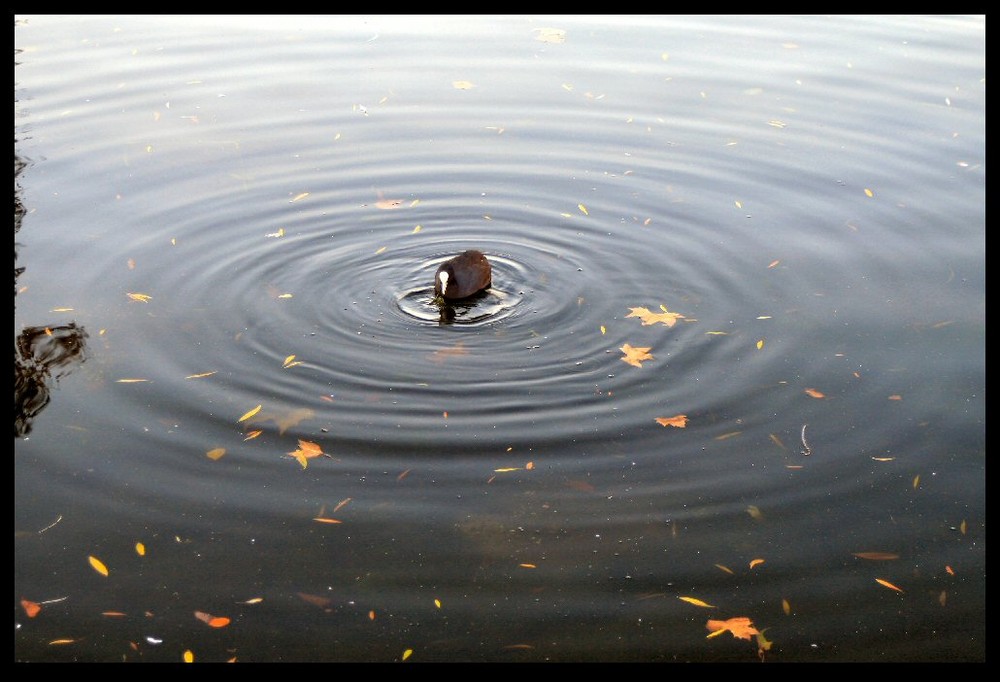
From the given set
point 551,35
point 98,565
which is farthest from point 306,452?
point 551,35

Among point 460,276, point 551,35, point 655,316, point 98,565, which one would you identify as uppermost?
point 551,35

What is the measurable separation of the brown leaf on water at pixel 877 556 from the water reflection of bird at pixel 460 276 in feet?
12.4

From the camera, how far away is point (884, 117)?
43.4 ft

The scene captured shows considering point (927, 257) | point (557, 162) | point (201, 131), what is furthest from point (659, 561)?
point (201, 131)

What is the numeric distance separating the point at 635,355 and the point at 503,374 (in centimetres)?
108

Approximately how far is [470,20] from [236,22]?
13.3 ft

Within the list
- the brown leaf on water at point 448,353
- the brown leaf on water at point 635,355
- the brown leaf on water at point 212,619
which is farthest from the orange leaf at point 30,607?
the brown leaf on water at point 635,355

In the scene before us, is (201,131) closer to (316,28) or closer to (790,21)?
(316,28)

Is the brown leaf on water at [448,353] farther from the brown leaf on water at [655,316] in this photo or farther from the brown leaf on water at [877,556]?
the brown leaf on water at [877,556]

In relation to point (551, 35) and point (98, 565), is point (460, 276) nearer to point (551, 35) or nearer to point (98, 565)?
point (98, 565)

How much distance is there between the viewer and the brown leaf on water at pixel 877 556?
6172mm

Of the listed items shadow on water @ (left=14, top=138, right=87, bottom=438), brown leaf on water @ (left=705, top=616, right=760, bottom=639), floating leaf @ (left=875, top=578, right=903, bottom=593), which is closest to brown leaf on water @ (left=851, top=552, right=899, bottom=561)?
floating leaf @ (left=875, top=578, right=903, bottom=593)

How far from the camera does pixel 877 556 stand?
6188 millimetres

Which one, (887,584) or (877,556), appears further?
(877,556)
